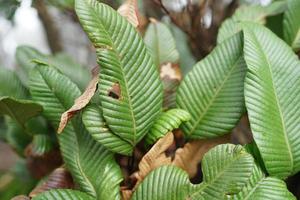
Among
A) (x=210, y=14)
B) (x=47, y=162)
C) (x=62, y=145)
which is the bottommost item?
(x=47, y=162)

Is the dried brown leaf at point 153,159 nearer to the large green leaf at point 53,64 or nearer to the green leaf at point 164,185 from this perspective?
the green leaf at point 164,185

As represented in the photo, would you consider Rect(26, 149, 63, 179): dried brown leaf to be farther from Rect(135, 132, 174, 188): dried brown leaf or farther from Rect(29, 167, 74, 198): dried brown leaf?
Rect(135, 132, 174, 188): dried brown leaf

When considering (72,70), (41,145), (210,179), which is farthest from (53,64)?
(210,179)

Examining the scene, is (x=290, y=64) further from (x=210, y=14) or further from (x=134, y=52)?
(x=210, y=14)

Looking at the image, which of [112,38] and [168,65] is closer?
[112,38]

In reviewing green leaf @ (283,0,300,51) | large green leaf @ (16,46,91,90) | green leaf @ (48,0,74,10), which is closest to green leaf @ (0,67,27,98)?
large green leaf @ (16,46,91,90)

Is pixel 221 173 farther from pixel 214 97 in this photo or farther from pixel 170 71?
pixel 170 71

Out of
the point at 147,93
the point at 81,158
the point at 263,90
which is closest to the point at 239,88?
the point at 263,90
